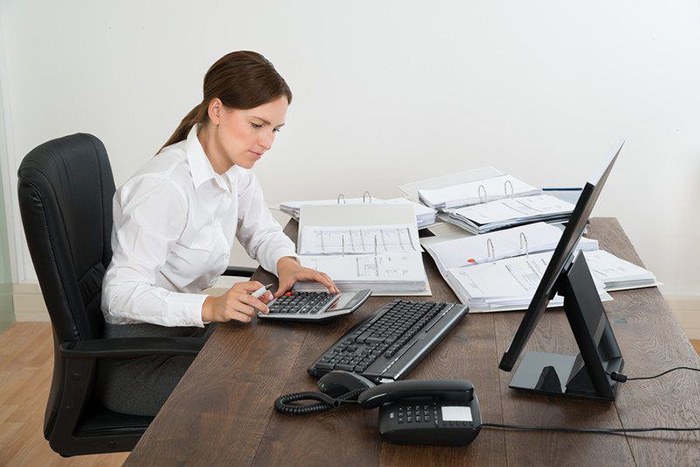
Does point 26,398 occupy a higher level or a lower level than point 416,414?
lower

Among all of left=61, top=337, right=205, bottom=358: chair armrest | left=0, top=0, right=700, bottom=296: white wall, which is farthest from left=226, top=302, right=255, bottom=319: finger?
left=0, top=0, right=700, bottom=296: white wall

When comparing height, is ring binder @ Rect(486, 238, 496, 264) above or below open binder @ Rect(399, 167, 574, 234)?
above

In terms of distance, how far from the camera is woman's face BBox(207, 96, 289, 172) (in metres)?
2.17

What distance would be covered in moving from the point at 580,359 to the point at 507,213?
94 centimetres

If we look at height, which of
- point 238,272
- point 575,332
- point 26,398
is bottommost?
point 26,398

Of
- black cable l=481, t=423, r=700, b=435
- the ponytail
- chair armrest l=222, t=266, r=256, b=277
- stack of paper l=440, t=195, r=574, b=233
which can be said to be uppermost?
the ponytail

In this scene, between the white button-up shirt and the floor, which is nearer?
the white button-up shirt

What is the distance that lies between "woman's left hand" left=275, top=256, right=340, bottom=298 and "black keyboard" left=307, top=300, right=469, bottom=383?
17cm

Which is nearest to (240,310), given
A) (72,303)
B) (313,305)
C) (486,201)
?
(313,305)

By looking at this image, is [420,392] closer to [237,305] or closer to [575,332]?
[575,332]

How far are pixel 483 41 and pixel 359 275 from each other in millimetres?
1653

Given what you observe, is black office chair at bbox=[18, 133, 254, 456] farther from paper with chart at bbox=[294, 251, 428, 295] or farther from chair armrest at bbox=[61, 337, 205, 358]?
paper with chart at bbox=[294, 251, 428, 295]

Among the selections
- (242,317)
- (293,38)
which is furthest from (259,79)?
(293,38)

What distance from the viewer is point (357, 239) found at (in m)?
2.35
